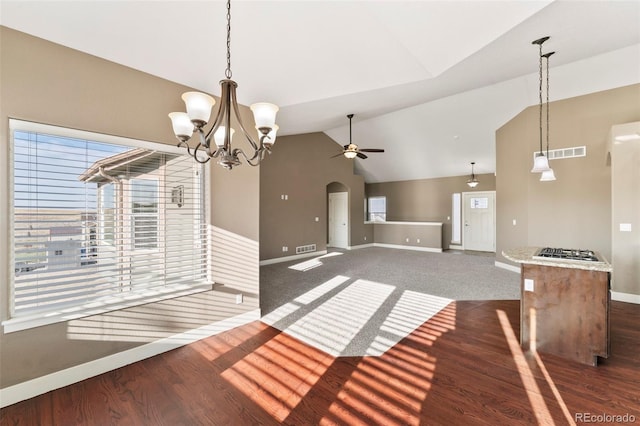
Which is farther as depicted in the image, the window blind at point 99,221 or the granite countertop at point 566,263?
the granite countertop at point 566,263

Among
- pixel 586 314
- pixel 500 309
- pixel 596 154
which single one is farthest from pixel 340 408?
pixel 596 154

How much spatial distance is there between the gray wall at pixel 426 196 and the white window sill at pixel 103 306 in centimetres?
904

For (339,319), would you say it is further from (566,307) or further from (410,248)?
Answer: (410,248)

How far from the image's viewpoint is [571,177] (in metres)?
4.98

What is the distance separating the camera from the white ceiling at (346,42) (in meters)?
2.24

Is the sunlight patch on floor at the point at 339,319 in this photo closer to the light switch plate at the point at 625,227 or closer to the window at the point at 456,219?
the light switch plate at the point at 625,227

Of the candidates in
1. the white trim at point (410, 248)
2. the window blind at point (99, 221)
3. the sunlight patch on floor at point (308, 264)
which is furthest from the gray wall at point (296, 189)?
the window blind at point (99, 221)

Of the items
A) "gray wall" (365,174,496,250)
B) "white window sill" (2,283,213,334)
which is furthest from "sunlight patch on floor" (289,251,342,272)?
"gray wall" (365,174,496,250)

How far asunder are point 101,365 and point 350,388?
84.4 inches

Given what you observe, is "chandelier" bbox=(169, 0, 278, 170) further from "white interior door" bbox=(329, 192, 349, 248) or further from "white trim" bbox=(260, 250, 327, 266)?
"white interior door" bbox=(329, 192, 349, 248)

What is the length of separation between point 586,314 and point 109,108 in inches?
184

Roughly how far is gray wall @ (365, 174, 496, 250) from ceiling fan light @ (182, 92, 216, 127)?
975 centimetres

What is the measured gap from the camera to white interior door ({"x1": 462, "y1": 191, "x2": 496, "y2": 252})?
9.13 m

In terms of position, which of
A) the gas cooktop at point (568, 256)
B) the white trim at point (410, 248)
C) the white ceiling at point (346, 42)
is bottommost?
the white trim at point (410, 248)
